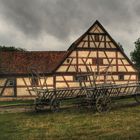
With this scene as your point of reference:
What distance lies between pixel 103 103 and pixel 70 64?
61.2ft

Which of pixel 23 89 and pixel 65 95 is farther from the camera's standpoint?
pixel 23 89

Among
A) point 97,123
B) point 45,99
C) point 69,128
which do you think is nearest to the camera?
point 69,128

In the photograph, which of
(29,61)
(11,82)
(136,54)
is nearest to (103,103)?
(11,82)

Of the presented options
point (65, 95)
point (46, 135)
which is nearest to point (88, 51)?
point (65, 95)

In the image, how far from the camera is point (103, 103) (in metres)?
22.8

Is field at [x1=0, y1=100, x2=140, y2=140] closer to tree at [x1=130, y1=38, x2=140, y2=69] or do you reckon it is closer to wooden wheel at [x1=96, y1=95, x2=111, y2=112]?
wooden wheel at [x1=96, y1=95, x2=111, y2=112]

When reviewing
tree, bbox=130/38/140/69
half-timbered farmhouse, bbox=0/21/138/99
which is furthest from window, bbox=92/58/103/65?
tree, bbox=130/38/140/69

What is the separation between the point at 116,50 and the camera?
4294 centimetres

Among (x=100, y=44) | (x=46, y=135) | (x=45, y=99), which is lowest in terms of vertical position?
(x=46, y=135)

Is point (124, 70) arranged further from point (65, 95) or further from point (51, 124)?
point (51, 124)

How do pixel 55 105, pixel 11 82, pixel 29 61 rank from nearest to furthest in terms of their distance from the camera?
pixel 55 105 → pixel 11 82 → pixel 29 61

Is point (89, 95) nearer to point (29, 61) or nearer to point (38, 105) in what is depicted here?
point (38, 105)

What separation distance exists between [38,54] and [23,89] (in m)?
4.92

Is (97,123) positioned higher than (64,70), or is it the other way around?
(64,70)
